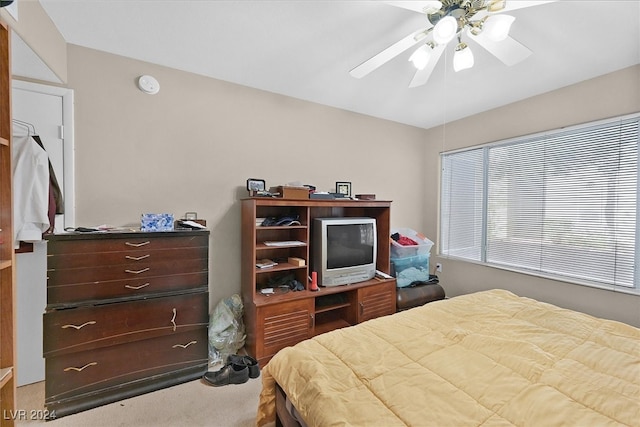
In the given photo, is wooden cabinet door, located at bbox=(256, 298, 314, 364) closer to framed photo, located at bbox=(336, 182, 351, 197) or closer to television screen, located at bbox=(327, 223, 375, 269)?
television screen, located at bbox=(327, 223, 375, 269)

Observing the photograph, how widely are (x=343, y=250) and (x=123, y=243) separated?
1.82 metres

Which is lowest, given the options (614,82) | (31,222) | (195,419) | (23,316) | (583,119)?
(195,419)

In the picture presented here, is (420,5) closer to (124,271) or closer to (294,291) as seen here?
(294,291)

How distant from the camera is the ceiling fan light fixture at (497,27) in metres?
1.27

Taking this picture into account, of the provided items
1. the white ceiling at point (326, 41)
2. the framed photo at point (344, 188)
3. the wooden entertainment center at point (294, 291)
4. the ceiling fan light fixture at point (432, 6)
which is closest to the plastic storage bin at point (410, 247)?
the wooden entertainment center at point (294, 291)

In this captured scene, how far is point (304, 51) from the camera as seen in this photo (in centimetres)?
201

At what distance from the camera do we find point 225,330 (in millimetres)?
2379

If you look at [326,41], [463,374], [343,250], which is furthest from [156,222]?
[463,374]

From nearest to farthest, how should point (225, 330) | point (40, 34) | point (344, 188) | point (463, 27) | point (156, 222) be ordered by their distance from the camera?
point (463, 27), point (40, 34), point (156, 222), point (225, 330), point (344, 188)

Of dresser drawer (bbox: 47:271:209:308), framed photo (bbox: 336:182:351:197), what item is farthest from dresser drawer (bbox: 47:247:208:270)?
framed photo (bbox: 336:182:351:197)

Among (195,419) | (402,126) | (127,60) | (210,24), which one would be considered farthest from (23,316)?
(402,126)

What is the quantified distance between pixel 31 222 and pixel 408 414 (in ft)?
7.93

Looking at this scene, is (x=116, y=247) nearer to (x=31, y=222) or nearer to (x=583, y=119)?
(x=31, y=222)

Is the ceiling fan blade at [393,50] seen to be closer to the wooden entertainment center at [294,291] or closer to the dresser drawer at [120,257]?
the wooden entertainment center at [294,291]
